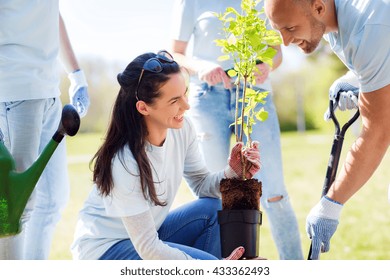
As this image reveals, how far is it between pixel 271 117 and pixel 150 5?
6669mm

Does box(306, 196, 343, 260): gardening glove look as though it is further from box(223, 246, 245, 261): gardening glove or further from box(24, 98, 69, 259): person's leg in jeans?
box(24, 98, 69, 259): person's leg in jeans

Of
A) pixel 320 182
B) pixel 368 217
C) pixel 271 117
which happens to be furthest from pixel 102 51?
pixel 271 117

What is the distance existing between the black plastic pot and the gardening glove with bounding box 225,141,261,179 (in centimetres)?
15

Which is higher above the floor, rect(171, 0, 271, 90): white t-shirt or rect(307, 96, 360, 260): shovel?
rect(171, 0, 271, 90): white t-shirt

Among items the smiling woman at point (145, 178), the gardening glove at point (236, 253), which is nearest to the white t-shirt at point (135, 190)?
the smiling woman at point (145, 178)

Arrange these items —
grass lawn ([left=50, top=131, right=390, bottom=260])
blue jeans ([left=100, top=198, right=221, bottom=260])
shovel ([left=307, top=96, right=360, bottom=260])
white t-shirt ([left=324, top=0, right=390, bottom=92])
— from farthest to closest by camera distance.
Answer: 1. grass lawn ([left=50, top=131, right=390, bottom=260])
2. blue jeans ([left=100, top=198, right=221, bottom=260])
3. shovel ([left=307, top=96, right=360, bottom=260])
4. white t-shirt ([left=324, top=0, right=390, bottom=92])

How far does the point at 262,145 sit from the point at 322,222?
59 cm

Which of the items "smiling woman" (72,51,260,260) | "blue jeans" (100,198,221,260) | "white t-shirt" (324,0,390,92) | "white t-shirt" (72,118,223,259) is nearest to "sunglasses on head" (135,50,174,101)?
"smiling woman" (72,51,260,260)

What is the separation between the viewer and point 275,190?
8.83 feet

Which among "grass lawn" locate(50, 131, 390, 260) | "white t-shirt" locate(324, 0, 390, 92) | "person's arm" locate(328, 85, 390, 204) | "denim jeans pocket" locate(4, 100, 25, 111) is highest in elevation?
"white t-shirt" locate(324, 0, 390, 92)

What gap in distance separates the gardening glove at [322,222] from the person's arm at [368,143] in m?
0.05

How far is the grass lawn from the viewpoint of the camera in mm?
4000

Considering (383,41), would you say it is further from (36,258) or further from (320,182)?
(320,182)

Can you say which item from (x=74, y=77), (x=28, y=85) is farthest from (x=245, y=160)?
(x=74, y=77)
